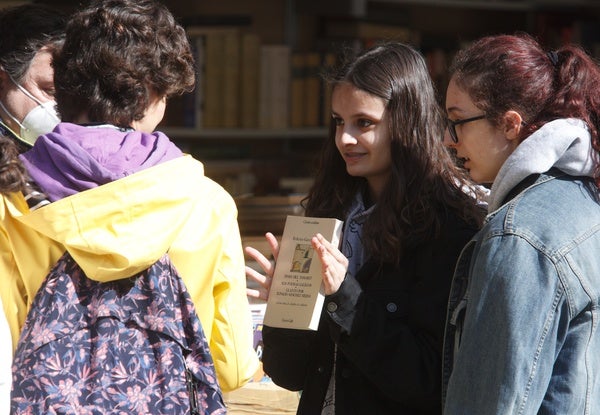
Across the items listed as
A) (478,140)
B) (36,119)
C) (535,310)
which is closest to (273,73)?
(36,119)

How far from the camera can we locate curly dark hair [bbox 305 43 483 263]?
178cm

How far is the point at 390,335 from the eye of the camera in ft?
5.58

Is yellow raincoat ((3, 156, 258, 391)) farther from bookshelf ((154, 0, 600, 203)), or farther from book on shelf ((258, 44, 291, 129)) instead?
book on shelf ((258, 44, 291, 129))

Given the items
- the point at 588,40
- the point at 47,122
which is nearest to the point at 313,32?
the point at 588,40

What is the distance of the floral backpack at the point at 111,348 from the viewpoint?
143 cm

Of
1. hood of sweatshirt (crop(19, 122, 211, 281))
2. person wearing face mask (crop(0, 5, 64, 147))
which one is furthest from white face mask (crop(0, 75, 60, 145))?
hood of sweatshirt (crop(19, 122, 211, 281))

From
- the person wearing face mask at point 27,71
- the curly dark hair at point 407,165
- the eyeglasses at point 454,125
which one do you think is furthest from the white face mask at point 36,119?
the eyeglasses at point 454,125

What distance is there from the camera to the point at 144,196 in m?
1.44

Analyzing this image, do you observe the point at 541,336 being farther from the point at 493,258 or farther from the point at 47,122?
the point at 47,122

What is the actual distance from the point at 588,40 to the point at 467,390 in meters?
4.14

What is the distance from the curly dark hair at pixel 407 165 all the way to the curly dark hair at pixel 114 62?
0.49 m

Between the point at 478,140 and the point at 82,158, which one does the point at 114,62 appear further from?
the point at 478,140

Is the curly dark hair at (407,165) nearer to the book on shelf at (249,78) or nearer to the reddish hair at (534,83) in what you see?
the reddish hair at (534,83)

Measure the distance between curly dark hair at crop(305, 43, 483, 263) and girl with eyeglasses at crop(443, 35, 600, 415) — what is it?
22 cm
